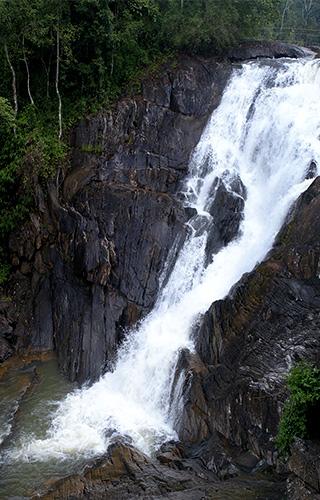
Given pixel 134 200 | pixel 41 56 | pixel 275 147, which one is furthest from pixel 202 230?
pixel 41 56

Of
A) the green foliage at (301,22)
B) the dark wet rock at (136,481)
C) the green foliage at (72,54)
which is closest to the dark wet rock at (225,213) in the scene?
the green foliage at (72,54)

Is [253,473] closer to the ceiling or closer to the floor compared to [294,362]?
closer to the floor

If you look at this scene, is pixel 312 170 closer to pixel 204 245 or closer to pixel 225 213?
pixel 225 213

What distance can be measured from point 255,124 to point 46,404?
49.5ft

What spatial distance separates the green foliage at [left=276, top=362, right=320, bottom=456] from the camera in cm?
1100

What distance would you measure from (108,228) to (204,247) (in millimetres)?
4445

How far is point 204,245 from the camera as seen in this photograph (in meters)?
21.3

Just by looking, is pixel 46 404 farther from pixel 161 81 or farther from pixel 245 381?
pixel 161 81

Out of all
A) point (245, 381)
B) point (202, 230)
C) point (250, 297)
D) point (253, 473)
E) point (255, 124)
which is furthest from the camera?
point (255, 124)

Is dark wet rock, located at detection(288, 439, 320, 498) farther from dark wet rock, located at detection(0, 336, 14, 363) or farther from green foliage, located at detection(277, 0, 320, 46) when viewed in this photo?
green foliage, located at detection(277, 0, 320, 46)

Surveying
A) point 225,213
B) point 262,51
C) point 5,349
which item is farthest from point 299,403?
point 262,51

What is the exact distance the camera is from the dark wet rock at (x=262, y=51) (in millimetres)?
28172

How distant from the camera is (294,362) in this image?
1412cm

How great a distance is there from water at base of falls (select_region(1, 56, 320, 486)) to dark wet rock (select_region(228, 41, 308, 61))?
217 cm
